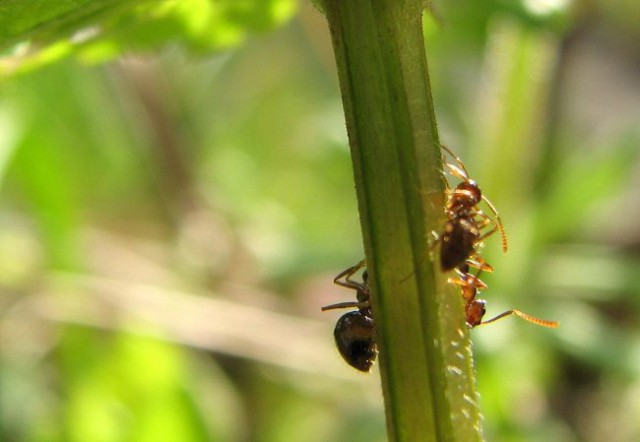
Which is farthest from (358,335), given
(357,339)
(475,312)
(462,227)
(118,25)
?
(118,25)

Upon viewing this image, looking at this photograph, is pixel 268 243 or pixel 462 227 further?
pixel 268 243

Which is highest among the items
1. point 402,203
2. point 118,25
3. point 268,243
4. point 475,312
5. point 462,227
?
point 118,25

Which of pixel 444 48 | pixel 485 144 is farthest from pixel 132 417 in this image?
pixel 444 48

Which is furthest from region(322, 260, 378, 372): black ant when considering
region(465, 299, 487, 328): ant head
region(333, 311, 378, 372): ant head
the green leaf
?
the green leaf

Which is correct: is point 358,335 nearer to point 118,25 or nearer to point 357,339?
point 357,339

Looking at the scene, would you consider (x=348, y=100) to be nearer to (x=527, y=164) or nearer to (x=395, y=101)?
(x=395, y=101)

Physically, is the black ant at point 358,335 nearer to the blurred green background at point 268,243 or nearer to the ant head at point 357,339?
the ant head at point 357,339

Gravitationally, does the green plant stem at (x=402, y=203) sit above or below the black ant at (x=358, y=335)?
above

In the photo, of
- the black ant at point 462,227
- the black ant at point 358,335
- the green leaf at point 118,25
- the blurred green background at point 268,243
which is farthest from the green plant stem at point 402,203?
the blurred green background at point 268,243
